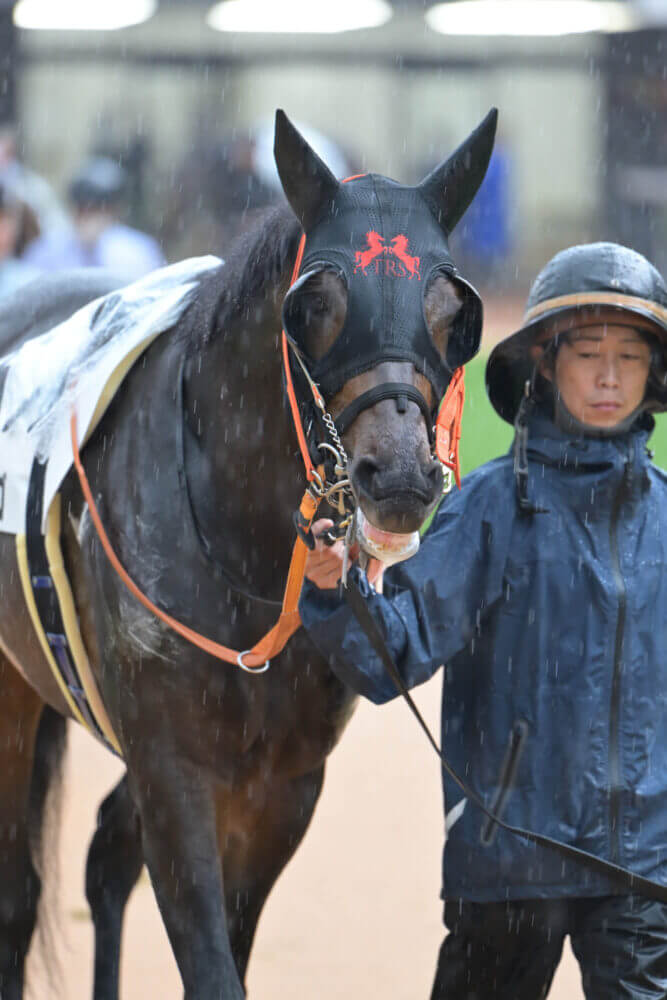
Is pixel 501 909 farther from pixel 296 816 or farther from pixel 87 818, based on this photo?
pixel 87 818

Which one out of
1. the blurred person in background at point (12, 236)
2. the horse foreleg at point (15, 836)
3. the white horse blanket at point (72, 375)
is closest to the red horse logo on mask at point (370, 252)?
the white horse blanket at point (72, 375)

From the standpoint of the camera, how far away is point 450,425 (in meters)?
2.28

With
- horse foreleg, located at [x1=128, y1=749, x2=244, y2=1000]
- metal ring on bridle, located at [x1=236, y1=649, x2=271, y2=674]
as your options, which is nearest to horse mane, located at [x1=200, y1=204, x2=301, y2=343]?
metal ring on bridle, located at [x1=236, y1=649, x2=271, y2=674]

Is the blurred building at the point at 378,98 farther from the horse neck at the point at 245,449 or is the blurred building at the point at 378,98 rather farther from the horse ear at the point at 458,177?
the horse ear at the point at 458,177

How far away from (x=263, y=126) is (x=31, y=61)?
2.89 metres

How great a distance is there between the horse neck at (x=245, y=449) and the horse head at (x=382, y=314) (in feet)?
0.74

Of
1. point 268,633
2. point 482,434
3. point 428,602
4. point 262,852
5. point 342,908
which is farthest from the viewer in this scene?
point 482,434

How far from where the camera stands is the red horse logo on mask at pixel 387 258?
2.23 meters

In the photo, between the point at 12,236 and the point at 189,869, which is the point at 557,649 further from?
the point at 12,236

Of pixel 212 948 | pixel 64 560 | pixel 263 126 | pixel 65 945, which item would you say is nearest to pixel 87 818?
pixel 65 945

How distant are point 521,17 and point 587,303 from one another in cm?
1662

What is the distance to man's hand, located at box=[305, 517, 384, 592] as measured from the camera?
2324mm

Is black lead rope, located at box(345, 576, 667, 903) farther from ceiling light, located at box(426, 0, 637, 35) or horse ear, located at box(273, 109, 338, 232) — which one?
ceiling light, located at box(426, 0, 637, 35)

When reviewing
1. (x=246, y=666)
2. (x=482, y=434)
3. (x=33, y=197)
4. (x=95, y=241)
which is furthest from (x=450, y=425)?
(x=33, y=197)
